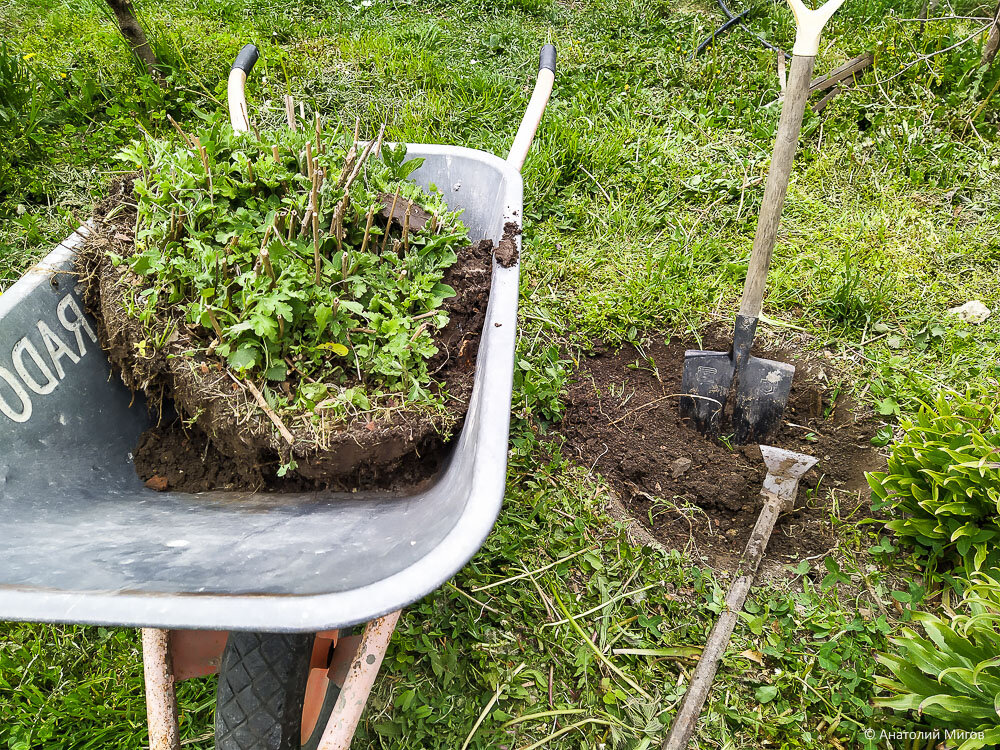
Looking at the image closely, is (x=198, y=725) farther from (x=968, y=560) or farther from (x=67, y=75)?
(x=67, y=75)

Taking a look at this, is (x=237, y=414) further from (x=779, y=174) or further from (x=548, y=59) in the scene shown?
(x=779, y=174)

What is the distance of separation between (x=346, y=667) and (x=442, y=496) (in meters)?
0.44

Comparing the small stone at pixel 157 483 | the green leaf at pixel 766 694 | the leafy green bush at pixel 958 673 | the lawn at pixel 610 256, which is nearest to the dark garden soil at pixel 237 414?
the small stone at pixel 157 483

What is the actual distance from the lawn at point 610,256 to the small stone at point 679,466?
0.25 metres

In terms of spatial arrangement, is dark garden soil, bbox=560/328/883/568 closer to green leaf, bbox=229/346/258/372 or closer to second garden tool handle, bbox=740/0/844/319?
second garden tool handle, bbox=740/0/844/319

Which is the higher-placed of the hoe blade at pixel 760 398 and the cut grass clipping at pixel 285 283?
the cut grass clipping at pixel 285 283

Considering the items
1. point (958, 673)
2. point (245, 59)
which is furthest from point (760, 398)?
point (245, 59)

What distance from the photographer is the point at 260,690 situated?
1251mm

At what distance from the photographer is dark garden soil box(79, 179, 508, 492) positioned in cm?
136

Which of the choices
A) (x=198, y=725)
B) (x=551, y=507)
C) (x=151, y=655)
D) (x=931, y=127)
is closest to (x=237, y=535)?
(x=151, y=655)

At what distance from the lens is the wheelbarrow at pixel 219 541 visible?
0.86m

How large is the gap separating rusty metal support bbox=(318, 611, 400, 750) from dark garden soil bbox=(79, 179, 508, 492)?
372mm

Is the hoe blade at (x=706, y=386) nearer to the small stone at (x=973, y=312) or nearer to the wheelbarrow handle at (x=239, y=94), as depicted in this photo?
the small stone at (x=973, y=312)

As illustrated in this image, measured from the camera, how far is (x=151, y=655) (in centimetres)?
119
